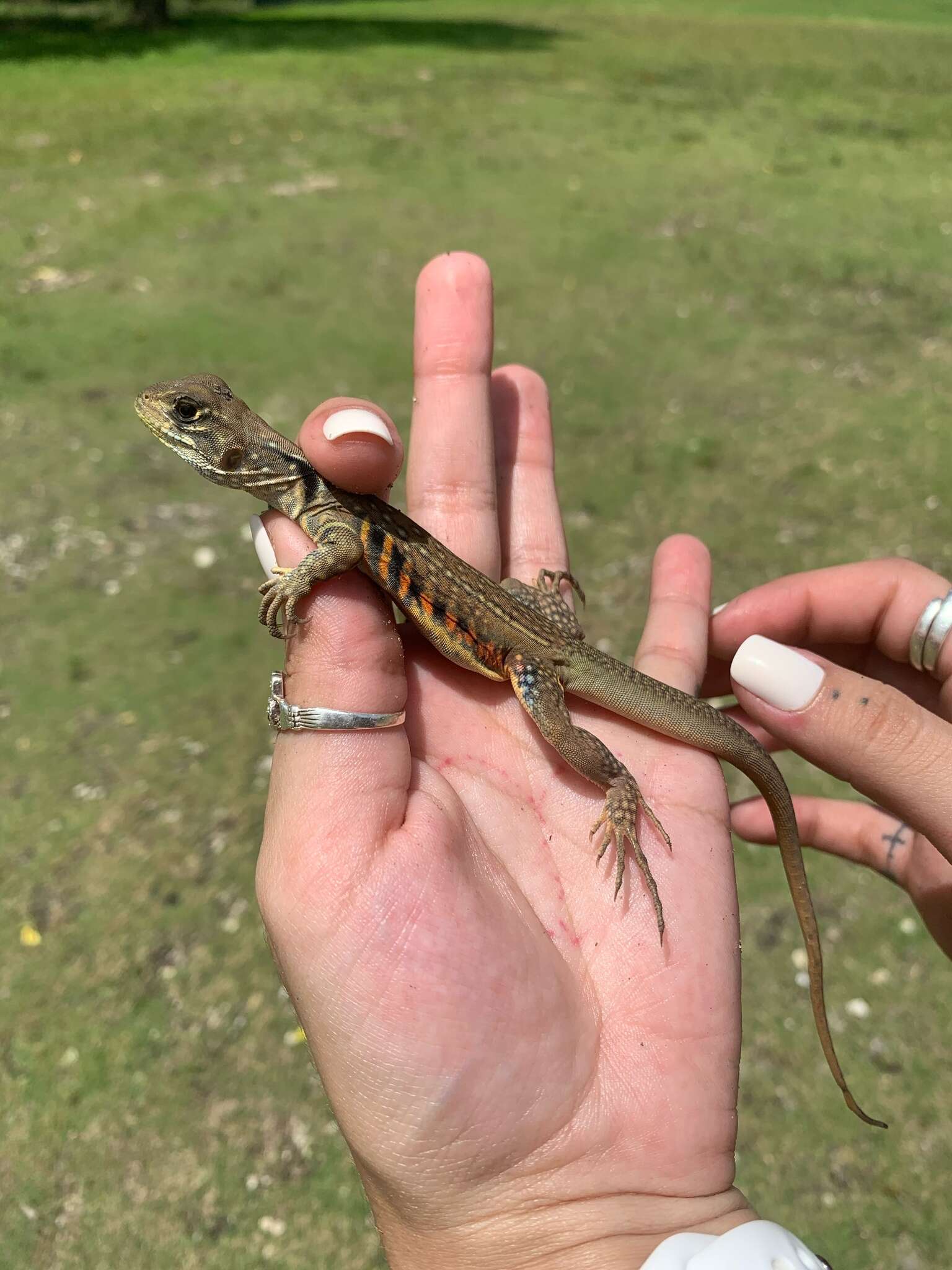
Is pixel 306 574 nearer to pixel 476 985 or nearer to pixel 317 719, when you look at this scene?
pixel 317 719

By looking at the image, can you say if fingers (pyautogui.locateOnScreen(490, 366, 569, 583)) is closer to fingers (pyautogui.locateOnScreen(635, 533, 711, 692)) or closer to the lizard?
fingers (pyautogui.locateOnScreen(635, 533, 711, 692))

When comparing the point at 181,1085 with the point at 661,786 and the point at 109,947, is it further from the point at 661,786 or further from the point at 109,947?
the point at 661,786

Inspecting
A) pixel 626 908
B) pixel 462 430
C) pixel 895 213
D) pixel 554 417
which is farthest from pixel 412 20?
pixel 626 908

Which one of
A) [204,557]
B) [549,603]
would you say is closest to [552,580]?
[549,603]

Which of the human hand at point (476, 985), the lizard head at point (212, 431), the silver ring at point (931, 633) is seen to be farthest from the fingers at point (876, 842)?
the lizard head at point (212, 431)

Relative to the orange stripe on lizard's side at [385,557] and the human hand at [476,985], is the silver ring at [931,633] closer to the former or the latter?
the human hand at [476,985]

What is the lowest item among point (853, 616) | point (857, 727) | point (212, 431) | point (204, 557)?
point (204, 557)
